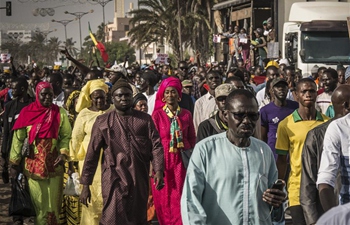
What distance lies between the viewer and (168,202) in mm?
8703

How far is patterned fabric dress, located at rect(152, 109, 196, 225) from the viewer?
8.65 m

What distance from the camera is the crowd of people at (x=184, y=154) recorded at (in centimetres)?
462

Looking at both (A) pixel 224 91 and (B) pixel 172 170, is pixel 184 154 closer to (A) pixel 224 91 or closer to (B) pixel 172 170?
(A) pixel 224 91

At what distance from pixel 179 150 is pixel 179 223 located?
2.48ft

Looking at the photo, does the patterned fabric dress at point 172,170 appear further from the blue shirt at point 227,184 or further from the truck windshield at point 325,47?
the truck windshield at point 325,47

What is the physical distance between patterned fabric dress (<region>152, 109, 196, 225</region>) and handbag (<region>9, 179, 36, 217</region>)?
143 centimetres

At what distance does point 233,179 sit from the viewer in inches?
181

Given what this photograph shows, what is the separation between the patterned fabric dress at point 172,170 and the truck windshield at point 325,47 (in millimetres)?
12016

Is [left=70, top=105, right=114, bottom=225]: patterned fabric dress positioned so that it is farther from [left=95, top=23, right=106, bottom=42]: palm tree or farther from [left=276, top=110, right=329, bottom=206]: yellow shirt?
[left=95, top=23, right=106, bottom=42]: palm tree

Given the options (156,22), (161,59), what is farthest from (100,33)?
(161,59)

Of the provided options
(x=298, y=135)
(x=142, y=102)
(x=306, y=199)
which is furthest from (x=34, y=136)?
(x=306, y=199)

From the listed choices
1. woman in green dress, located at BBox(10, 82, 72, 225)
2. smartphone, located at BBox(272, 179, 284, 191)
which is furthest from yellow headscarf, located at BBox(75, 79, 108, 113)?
smartphone, located at BBox(272, 179, 284, 191)

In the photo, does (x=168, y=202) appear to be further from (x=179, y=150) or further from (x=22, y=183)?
(x=22, y=183)

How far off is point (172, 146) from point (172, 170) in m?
0.26
